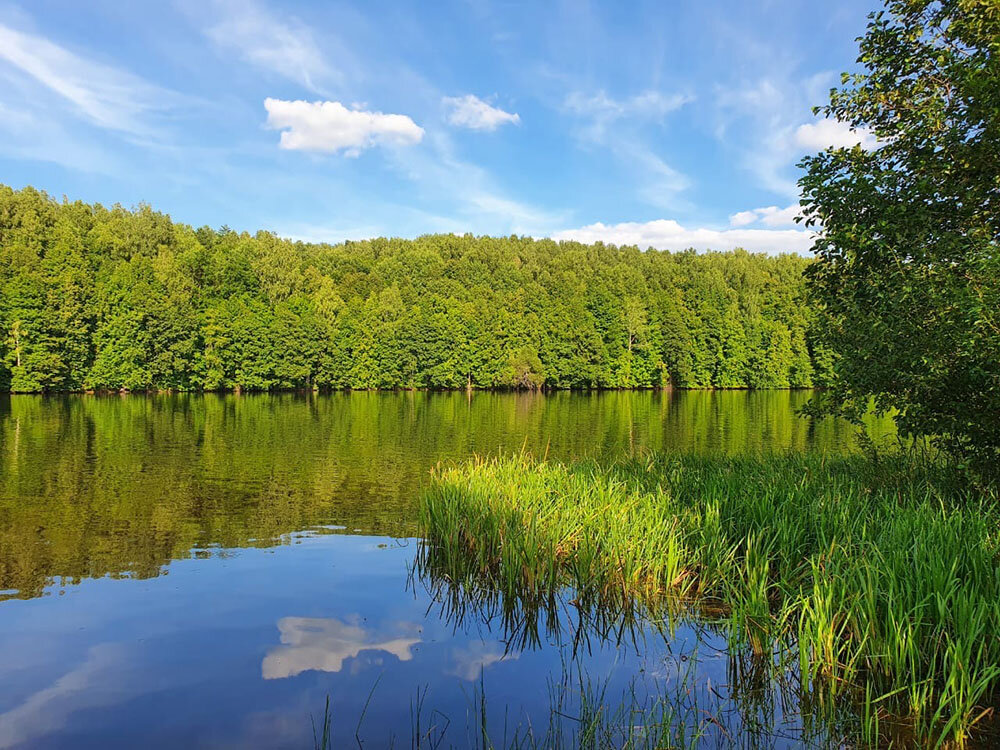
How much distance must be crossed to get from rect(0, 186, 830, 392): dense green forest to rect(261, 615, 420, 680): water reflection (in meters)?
63.6

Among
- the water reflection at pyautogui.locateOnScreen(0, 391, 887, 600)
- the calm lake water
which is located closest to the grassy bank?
the calm lake water

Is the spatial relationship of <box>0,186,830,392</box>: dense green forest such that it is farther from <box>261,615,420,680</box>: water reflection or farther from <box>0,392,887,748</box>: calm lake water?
<box>261,615,420,680</box>: water reflection

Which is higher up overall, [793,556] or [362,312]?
[362,312]

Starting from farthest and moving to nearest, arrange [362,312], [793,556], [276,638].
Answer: [362,312]
[793,556]
[276,638]

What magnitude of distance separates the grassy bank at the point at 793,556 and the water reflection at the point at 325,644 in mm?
1827

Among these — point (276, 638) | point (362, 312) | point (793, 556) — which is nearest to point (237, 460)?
point (276, 638)

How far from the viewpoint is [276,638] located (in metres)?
8.56

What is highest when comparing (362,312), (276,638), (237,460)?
(362,312)

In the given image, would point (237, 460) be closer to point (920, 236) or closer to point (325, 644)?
point (325, 644)

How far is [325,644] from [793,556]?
251 inches

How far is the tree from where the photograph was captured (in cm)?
945

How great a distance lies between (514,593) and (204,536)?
8.12m

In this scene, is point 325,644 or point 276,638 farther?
point 276,638

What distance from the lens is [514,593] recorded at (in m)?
9.38
